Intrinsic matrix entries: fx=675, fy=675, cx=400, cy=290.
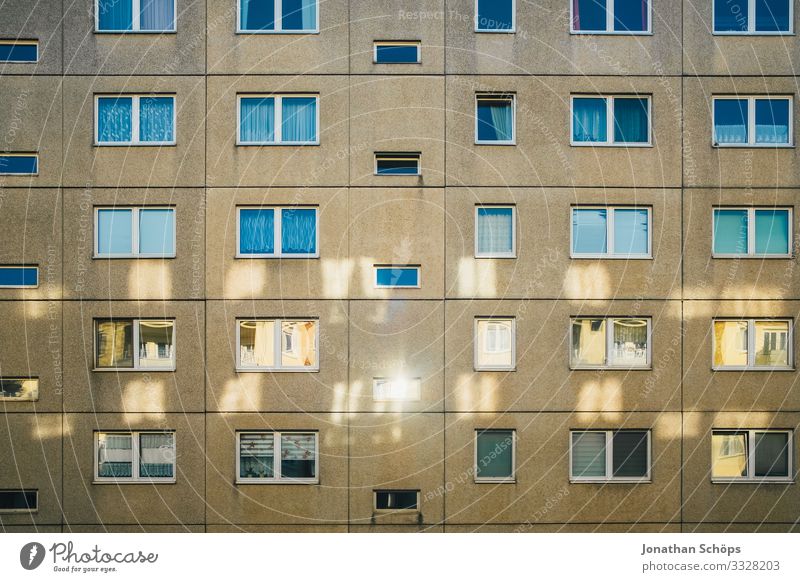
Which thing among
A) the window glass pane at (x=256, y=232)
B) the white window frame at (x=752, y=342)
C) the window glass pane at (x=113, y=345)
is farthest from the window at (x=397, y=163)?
the white window frame at (x=752, y=342)

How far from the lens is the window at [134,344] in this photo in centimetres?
1495

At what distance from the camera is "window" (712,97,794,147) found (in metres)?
15.0

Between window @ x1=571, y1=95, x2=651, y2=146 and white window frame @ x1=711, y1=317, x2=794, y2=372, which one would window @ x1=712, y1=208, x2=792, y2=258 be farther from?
window @ x1=571, y1=95, x2=651, y2=146

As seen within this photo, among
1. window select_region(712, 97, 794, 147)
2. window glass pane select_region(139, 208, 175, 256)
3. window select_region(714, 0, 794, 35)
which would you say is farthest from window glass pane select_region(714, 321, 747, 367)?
window glass pane select_region(139, 208, 175, 256)

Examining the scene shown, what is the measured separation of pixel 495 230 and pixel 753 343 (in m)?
6.26

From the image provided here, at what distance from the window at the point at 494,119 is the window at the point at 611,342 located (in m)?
4.49

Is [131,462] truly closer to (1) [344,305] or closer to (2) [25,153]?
(1) [344,305]

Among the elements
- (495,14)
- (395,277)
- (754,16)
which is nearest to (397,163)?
(395,277)

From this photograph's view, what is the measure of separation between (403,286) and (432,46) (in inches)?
209

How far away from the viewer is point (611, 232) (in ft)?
49.0

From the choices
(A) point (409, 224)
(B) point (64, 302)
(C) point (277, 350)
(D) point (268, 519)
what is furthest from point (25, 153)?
(D) point (268, 519)

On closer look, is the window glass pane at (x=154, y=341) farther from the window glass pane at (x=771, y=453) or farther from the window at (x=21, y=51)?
the window glass pane at (x=771, y=453)

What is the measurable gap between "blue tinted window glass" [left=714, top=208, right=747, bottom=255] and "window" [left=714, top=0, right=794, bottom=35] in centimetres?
409
